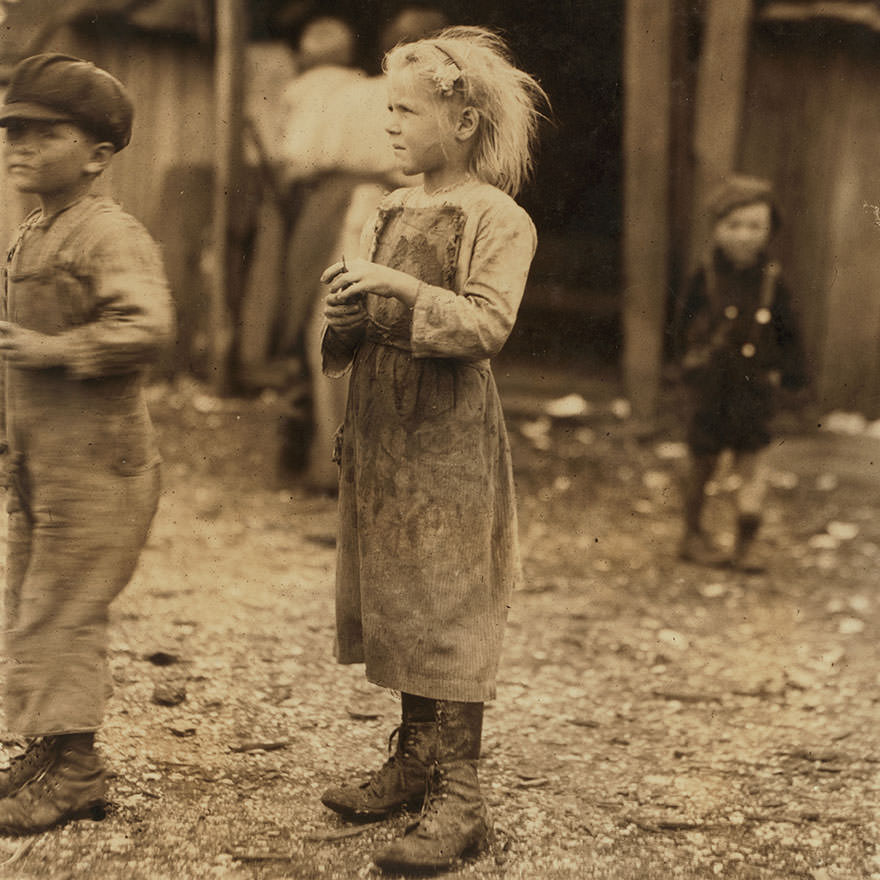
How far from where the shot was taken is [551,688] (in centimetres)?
313

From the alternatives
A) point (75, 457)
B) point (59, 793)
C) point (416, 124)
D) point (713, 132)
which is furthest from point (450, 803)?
point (713, 132)

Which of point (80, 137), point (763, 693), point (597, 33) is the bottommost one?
point (763, 693)

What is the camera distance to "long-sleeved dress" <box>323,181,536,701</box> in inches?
82.7

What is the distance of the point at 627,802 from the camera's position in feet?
8.42

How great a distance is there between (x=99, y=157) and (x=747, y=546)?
2744 millimetres

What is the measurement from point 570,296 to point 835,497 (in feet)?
5.82

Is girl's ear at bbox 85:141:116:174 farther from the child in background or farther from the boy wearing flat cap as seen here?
the child in background

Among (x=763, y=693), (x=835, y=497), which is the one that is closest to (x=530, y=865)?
(x=763, y=693)

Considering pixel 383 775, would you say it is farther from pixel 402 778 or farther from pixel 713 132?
pixel 713 132

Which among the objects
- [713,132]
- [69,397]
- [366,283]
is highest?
[713,132]

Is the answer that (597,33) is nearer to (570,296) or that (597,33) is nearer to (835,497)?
(570,296)

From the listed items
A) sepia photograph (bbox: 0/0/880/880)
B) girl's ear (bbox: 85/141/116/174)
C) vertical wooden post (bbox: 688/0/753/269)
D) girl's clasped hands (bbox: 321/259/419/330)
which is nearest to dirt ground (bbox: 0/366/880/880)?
sepia photograph (bbox: 0/0/880/880)

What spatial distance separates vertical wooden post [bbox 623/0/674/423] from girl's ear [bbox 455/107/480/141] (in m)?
2.20

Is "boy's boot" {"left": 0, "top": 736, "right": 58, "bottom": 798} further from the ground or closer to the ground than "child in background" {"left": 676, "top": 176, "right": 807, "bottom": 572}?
closer to the ground
